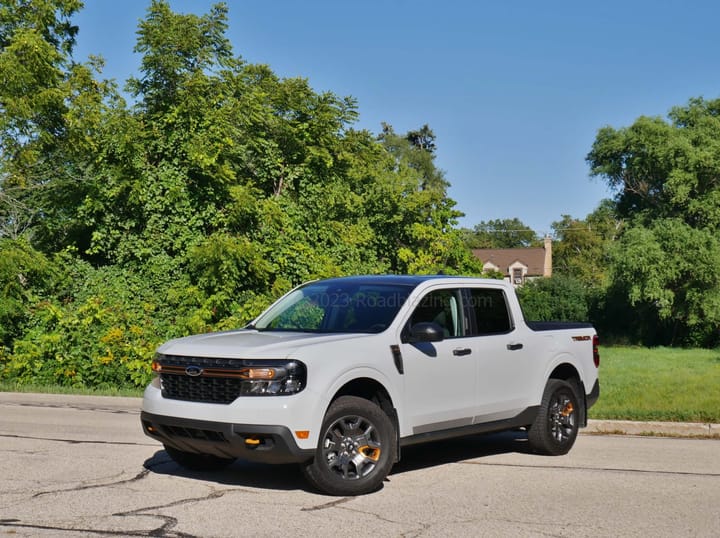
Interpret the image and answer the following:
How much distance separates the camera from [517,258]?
10850cm

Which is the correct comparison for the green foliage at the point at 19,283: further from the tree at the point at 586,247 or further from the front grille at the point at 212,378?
the tree at the point at 586,247

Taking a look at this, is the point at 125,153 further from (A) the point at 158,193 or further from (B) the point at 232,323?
(B) the point at 232,323

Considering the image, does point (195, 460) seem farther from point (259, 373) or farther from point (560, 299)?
point (560, 299)

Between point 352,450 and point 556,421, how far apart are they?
3.21m

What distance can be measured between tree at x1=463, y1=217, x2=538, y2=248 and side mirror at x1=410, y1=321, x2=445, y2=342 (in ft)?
406

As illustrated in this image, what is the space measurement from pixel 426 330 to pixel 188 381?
209 cm

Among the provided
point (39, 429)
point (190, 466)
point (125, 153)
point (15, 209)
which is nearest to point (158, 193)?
point (125, 153)

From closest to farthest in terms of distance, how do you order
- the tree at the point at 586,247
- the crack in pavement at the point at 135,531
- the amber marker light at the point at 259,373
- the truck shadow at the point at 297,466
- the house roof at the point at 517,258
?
the crack in pavement at the point at 135,531 < the amber marker light at the point at 259,373 < the truck shadow at the point at 297,466 < the tree at the point at 586,247 < the house roof at the point at 517,258

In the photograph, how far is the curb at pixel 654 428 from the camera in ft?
38.8

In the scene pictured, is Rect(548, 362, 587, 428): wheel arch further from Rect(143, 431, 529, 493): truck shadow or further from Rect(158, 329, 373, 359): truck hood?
Rect(158, 329, 373, 359): truck hood

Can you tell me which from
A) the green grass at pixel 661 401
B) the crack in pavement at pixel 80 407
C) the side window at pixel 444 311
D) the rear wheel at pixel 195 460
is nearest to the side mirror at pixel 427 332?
the side window at pixel 444 311

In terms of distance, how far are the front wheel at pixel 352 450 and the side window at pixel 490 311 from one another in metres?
1.92

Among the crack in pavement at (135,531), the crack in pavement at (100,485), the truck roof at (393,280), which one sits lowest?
the crack in pavement at (135,531)

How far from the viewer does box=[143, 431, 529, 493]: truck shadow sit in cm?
801
